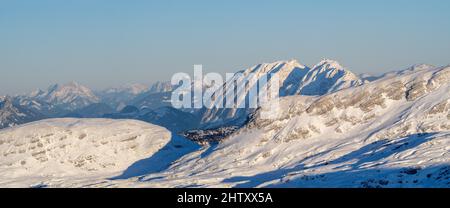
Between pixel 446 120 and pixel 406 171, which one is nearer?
pixel 406 171

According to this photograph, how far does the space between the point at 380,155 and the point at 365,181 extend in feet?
190

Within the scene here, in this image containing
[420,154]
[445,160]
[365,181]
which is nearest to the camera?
[365,181]

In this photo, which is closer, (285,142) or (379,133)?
(379,133)

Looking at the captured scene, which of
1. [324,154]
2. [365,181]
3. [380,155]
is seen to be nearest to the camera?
[365,181]

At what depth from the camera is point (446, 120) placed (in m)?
175

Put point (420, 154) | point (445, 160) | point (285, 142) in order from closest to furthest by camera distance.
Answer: point (445, 160) → point (420, 154) → point (285, 142)

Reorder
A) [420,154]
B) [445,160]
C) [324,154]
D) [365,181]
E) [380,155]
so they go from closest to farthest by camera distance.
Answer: [365,181] → [445,160] → [420,154] → [380,155] → [324,154]

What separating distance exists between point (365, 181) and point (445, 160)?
775 inches
